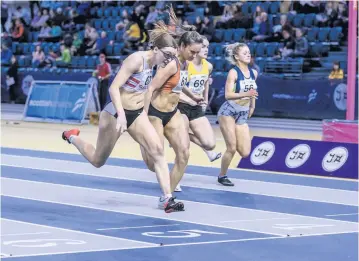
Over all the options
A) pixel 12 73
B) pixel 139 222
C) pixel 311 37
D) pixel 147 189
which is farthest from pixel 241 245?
pixel 12 73

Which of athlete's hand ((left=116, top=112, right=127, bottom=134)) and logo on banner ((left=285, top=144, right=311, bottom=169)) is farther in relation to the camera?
logo on banner ((left=285, top=144, right=311, bottom=169))

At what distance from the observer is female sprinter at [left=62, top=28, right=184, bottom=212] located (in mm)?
10516

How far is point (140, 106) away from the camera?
35.4 feet

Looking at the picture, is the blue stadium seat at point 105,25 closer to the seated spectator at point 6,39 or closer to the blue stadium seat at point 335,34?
the seated spectator at point 6,39

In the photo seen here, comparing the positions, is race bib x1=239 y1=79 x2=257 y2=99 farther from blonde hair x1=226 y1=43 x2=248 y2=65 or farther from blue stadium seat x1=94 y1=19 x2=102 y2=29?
blue stadium seat x1=94 y1=19 x2=102 y2=29

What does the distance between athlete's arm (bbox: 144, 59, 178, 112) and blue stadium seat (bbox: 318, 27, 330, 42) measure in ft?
54.5

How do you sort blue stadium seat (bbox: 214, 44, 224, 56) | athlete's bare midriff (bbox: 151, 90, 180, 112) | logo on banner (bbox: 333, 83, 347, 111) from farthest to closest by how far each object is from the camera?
blue stadium seat (bbox: 214, 44, 224, 56), logo on banner (bbox: 333, 83, 347, 111), athlete's bare midriff (bbox: 151, 90, 180, 112)

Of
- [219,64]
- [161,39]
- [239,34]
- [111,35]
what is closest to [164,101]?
[161,39]

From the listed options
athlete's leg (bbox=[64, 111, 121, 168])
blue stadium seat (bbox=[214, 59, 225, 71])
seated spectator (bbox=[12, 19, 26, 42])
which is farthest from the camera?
seated spectator (bbox=[12, 19, 26, 42])

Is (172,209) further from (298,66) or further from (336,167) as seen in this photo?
(298,66)

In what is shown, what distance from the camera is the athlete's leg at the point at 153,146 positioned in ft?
35.0

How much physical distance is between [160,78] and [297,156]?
4.20 meters

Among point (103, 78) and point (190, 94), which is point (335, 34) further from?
point (190, 94)

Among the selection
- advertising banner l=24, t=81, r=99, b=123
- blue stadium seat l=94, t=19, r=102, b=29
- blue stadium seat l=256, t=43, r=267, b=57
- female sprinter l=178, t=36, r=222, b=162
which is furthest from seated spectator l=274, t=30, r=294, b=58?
female sprinter l=178, t=36, r=222, b=162
